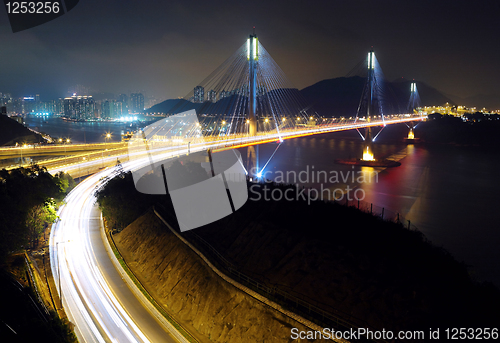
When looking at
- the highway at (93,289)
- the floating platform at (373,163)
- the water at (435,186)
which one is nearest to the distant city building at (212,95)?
the water at (435,186)

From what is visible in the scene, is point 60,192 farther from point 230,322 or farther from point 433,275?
point 433,275

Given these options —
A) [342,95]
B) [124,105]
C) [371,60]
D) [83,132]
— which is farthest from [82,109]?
[371,60]

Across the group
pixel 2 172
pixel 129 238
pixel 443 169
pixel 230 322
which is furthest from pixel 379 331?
pixel 443 169

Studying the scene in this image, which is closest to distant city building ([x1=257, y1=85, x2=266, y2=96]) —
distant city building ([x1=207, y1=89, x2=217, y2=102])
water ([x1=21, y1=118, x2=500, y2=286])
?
distant city building ([x1=207, y1=89, x2=217, y2=102])

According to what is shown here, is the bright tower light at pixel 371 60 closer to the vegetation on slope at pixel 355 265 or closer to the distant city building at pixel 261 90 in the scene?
the distant city building at pixel 261 90

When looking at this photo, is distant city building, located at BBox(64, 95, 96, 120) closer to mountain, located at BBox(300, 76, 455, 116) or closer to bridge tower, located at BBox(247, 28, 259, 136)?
mountain, located at BBox(300, 76, 455, 116)

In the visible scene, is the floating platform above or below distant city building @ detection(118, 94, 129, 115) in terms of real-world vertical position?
below

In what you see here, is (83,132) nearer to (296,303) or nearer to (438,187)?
(438,187)
